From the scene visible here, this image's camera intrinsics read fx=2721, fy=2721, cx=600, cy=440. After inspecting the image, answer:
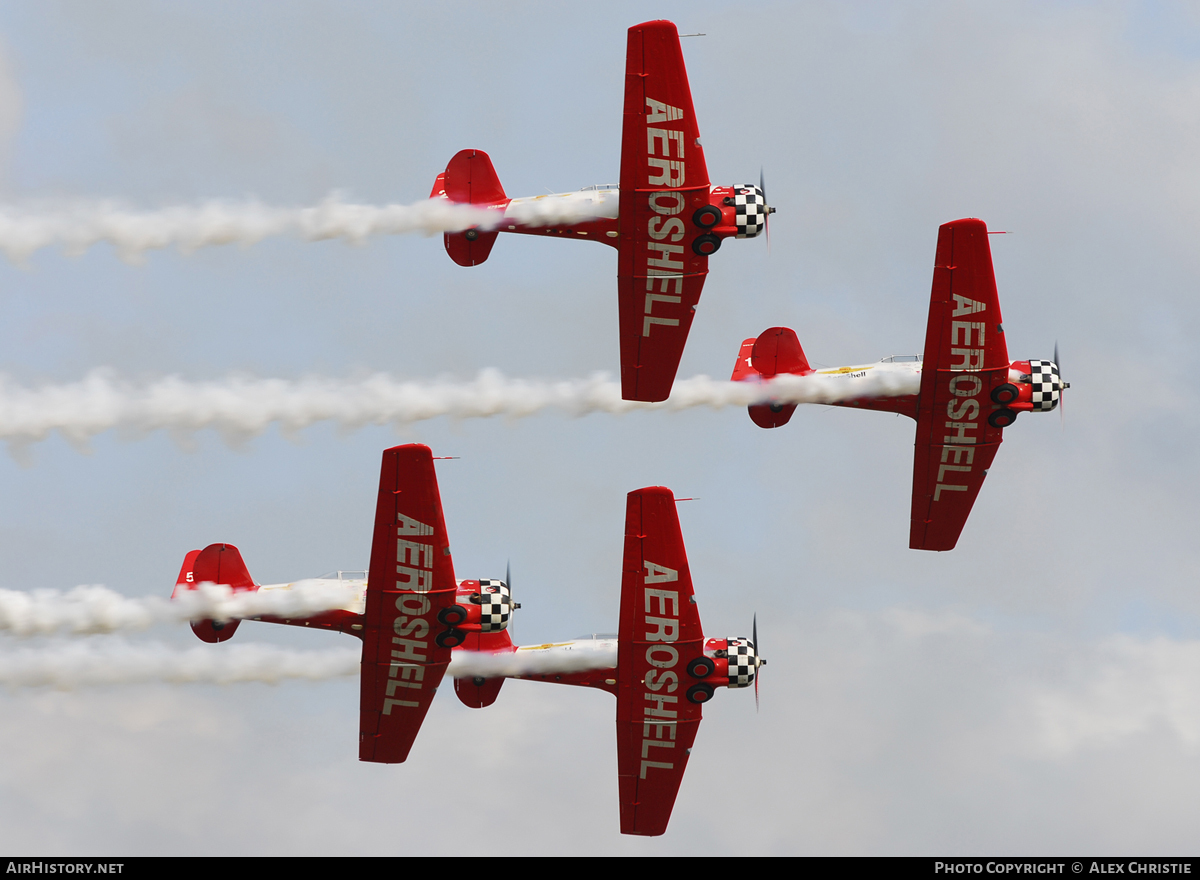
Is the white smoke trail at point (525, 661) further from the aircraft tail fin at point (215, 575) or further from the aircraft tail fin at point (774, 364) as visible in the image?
the aircraft tail fin at point (774, 364)

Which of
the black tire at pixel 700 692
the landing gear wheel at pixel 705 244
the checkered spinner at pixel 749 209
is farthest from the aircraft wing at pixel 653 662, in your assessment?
the checkered spinner at pixel 749 209

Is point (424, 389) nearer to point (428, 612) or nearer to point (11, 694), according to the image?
point (428, 612)

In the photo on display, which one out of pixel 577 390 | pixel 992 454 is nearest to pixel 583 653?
pixel 577 390

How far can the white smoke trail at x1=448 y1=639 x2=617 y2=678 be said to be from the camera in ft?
166

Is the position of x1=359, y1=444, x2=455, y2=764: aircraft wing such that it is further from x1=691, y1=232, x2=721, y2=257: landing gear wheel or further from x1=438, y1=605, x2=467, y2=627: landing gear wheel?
x1=691, y1=232, x2=721, y2=257: landing gear wheel

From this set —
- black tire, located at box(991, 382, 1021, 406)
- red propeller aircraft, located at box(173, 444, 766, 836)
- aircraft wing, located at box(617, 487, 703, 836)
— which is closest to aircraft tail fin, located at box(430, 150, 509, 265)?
red propeller aircraft, located at box(173, 444, 766, 836)

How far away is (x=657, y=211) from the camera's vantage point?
49531mm

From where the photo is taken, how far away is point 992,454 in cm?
5169

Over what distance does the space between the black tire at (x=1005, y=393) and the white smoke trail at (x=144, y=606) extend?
40.6ft

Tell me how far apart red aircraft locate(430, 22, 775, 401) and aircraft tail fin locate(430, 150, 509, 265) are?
2 cm

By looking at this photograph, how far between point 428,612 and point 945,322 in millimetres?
10808

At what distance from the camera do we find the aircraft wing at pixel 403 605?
48.1 metres

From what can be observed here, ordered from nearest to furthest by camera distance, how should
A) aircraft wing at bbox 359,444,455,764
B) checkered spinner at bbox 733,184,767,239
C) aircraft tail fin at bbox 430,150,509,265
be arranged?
aircraft wing at bbox 359,444,455,764, checkered spinner at bbox 733,184,767,239, aircraft tail fin at bbox 430,150,509,265

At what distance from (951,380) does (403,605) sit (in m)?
11.0
